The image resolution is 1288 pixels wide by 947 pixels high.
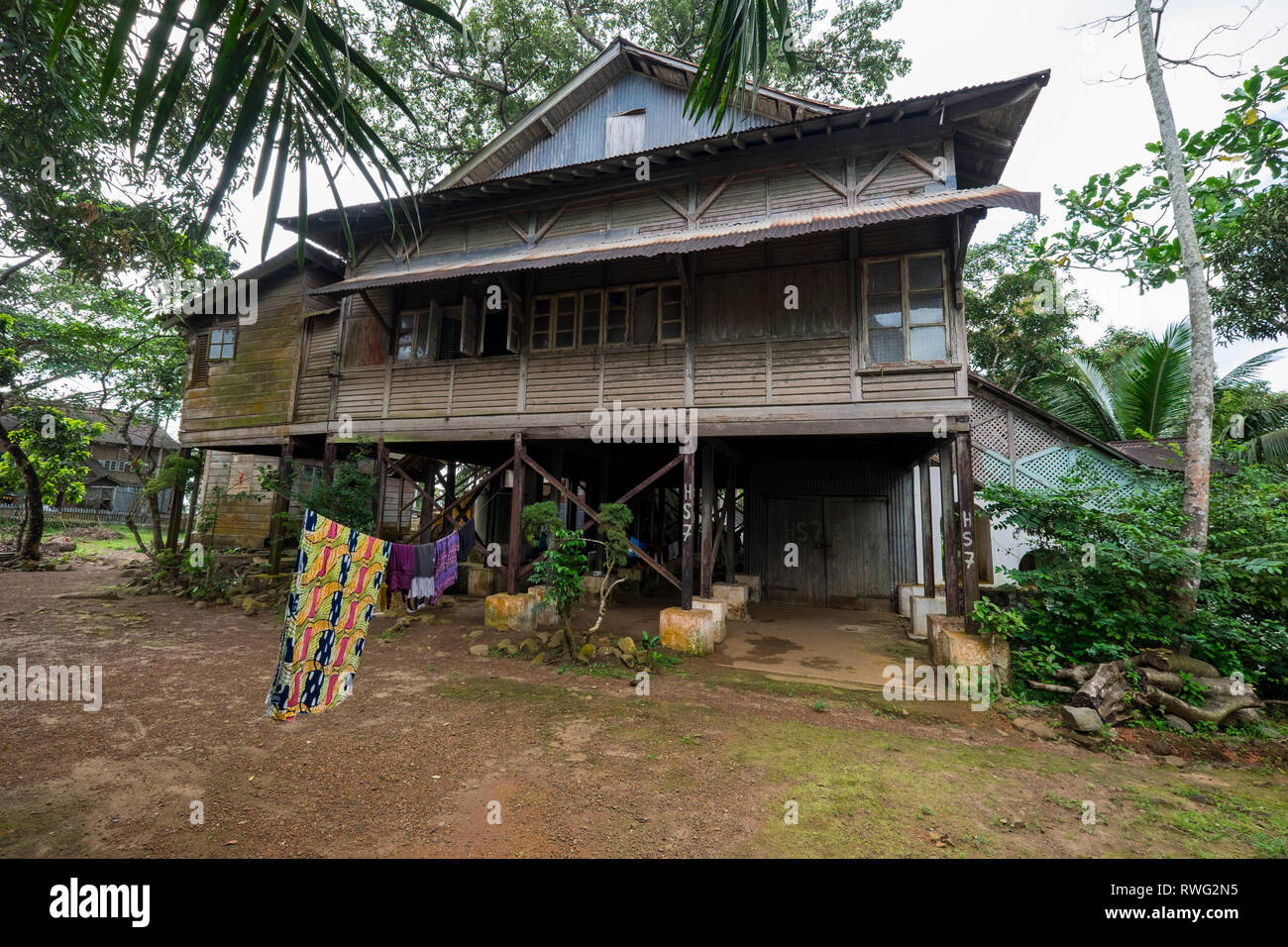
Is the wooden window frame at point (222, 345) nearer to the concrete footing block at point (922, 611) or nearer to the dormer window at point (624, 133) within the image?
the dormer window at point (624, 133)

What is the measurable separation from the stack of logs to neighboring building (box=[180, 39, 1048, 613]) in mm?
1422

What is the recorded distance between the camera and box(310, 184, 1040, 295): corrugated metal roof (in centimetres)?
627

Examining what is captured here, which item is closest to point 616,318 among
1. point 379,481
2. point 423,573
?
point 423,573

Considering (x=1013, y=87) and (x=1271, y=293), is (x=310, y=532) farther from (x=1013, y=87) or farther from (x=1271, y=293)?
(x=1271, y=293)

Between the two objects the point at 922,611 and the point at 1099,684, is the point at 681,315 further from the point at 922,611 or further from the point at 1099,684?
the point at 1099,684

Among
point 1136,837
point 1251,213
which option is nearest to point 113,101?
point 1136,837

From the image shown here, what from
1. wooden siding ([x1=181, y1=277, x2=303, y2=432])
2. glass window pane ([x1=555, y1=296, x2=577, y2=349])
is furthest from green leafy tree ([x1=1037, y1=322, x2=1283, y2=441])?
wooden siding ([x1=181, y1=277, x2=303, y2=432])

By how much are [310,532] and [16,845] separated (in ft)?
7.14

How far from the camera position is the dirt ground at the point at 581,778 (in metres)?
3.19

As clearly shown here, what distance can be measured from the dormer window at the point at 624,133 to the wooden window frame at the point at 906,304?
5661 millimetres

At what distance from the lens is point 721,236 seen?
7.22m

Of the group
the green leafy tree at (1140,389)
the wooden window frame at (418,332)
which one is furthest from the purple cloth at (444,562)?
the green leafy tree at (1140,389)

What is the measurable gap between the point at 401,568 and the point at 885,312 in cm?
774

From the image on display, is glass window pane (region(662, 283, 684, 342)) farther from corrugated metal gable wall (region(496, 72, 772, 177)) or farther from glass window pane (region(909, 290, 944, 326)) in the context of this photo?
corrugated metal gable wall (region(496, 72, 772, 177))
